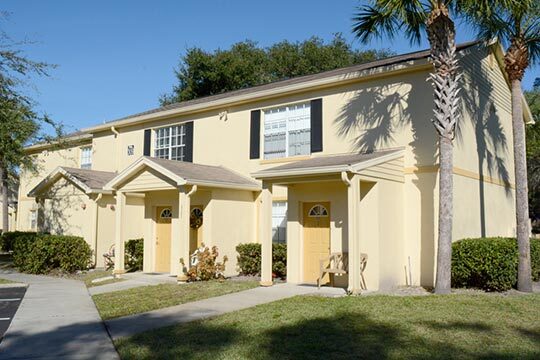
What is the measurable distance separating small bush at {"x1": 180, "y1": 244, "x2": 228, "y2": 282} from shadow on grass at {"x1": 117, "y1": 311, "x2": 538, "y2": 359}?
548 cm

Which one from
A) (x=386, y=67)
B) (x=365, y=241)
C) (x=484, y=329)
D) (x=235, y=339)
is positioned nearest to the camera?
(x=235, y=339)

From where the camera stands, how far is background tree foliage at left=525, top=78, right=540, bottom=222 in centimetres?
2996

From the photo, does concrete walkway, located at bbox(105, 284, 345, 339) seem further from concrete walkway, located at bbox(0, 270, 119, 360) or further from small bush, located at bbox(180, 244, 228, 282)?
small bush, located at bbox(180, 244, 228, 282)

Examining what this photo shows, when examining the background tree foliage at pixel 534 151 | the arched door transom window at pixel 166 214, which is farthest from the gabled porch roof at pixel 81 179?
the background tree foliage at pixel 534 151

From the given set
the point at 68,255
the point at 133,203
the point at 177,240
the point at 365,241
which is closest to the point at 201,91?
the point at 133,203

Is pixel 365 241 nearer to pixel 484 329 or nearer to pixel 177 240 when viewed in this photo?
pixel 484 329

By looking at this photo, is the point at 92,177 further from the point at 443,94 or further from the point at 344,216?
the point at 443,94

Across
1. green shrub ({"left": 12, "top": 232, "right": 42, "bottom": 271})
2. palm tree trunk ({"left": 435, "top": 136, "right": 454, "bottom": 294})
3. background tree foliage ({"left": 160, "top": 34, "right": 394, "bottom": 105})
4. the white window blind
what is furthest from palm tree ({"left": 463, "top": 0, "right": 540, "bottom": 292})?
background tree foliage ({"left": 160, "top": 34, "right": 394, "bottom": 105})

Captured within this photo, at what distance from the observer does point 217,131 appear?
18188 mm

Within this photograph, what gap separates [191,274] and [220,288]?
5.33 ft

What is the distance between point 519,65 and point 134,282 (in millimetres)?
12081

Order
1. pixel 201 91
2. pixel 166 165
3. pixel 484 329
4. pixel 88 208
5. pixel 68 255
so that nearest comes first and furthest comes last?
pixel 484 329 < pixel 166 165 < pixel 68 255 < pixel 88 208 < pixel 201 91

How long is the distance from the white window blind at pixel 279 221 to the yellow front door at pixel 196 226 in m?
2.31

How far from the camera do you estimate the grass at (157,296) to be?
34.2ft
